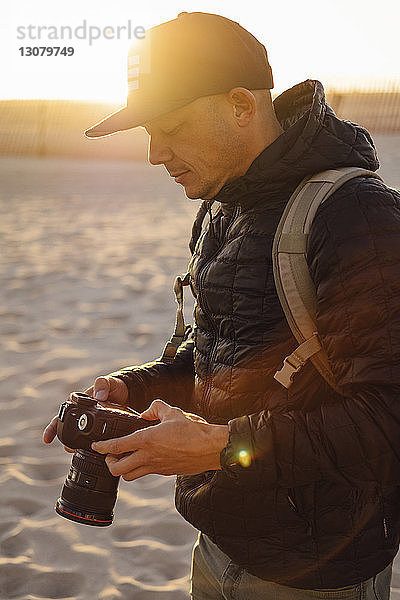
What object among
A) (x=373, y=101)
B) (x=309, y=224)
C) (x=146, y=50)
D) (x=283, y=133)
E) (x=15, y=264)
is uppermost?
(x=146, y=50)

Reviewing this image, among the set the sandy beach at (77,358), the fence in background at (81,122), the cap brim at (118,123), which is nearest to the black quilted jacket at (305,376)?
the cap brim at (118,123)

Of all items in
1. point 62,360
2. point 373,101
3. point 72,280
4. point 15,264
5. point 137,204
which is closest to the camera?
point 62,360

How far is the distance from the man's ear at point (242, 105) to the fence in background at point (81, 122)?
25.5 meters

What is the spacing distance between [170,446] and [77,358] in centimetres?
473

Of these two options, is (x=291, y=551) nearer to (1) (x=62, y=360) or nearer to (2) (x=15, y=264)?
(1) (x=62, y=360)

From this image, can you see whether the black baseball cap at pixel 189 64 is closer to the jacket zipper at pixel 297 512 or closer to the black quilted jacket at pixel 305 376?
the black quilted jacket at pixel 305 376

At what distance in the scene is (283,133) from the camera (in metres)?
1.64

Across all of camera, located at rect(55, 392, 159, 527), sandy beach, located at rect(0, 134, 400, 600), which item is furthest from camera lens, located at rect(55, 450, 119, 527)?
sandy beach, located at rect(0, 134, 400, 600)

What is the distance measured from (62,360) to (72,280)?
260 centimetres

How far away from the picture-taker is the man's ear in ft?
5.40

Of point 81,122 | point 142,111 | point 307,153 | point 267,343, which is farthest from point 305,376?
point 81,122

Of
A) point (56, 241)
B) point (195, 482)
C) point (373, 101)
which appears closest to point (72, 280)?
point (56, 241)

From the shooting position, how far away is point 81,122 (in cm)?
3155

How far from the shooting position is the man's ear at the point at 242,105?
1.65m
